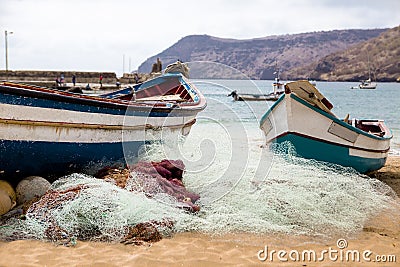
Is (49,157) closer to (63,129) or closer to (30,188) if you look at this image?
(63,129)

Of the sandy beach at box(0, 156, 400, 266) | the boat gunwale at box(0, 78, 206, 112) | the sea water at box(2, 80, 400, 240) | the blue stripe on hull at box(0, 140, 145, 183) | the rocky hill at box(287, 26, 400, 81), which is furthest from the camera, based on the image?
the rocky hill at box(287, 26, 400, 81)

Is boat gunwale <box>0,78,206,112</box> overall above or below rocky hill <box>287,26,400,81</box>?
below

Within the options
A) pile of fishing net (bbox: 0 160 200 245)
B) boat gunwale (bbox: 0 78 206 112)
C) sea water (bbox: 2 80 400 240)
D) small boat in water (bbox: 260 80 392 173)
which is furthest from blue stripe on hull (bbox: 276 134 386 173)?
pile of fishing net (bbox: 0 160 200 245)

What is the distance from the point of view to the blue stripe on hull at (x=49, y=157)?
226 inches

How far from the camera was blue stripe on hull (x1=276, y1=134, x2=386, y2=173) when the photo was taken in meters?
8.20

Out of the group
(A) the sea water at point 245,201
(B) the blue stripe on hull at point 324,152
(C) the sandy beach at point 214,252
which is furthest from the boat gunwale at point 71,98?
(B) the blue stripe on hull at point 324,152

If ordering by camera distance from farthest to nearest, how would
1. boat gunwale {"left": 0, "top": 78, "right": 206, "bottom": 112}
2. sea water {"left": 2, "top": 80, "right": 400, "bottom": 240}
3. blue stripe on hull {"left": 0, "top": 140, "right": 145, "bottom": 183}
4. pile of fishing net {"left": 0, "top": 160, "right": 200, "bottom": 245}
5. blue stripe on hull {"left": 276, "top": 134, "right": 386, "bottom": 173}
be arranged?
1. blue stripe on hull {"left": 276, "top": 134, "right": 386, "bottom": 173}
2. blue stripe on hull {"left": 0, "top": 140, "right": 145, "bottom": 183}
3. boat gunwale {"left": 0, "top": 78, "right": 206, "bottom": 112}
4. sea water {"left": 2, "top": 80, "right": 400, "bottom": 240}
5. pile of fishing net {"left": 0, "top": 160, "right": 200, "bottom": 245}

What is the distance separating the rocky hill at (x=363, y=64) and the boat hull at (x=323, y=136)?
13908cm

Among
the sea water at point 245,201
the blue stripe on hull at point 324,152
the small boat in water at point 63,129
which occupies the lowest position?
the sea water at point 245,201

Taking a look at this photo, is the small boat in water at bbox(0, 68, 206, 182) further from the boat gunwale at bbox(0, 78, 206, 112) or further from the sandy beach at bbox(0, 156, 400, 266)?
the sandy beach at bbox(0, 156, 400, 266)

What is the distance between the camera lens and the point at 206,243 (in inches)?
184

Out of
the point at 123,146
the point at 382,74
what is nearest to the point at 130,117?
the point at 123,146

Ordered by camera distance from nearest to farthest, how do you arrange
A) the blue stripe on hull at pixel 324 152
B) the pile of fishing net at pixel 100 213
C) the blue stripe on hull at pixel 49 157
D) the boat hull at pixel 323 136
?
the pile of fishing net at pixel 100 213, the blue stripe on hull at pixel 49 157, the boat hull at pixel 323 136, the blue stripe on hull at pixel 324 152

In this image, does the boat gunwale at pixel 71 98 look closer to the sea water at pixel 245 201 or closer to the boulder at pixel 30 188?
the sea water at pixel 245 201
